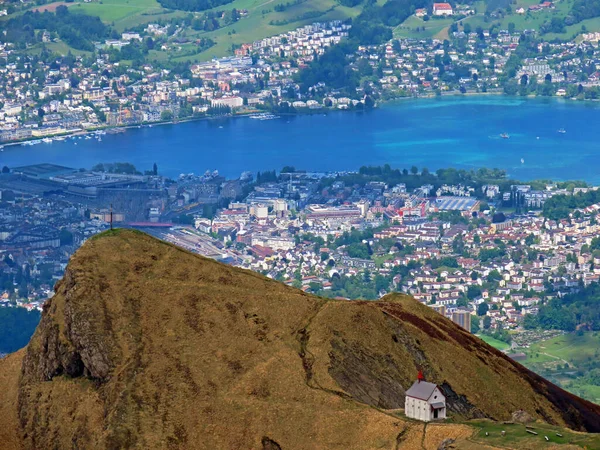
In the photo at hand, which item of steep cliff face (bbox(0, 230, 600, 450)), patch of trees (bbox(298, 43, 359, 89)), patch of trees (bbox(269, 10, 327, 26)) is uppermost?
steep cliff face (bbox(0, 230, 600, 450))

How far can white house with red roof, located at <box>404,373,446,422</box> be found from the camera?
119 feet

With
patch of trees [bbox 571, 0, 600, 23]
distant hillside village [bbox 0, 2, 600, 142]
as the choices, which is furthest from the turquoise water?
patch of trees [bbox 571, 0, 600, 23]

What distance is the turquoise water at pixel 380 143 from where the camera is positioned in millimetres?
141000

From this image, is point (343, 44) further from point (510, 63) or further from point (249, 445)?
point (249, 445)

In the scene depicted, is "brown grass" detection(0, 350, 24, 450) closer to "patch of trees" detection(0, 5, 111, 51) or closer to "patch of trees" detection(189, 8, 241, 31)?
"patch of trees" detection(0, 5, 111, 51)

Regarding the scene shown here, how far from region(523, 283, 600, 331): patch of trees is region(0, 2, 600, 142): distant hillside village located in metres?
71.9

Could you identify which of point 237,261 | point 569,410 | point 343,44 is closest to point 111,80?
point 343,44

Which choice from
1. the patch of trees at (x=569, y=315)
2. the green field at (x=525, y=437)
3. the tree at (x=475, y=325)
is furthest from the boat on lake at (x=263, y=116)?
the green field at (x=525, y=437)

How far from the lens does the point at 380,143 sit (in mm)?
151500

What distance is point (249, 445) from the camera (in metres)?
36.4

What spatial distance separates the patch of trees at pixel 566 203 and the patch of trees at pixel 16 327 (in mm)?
38281

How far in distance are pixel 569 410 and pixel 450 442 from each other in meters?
11.3

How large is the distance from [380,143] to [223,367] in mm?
113201

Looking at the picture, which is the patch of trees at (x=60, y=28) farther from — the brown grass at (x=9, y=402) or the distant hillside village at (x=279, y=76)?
the brown grass at (x=9, y=402)
